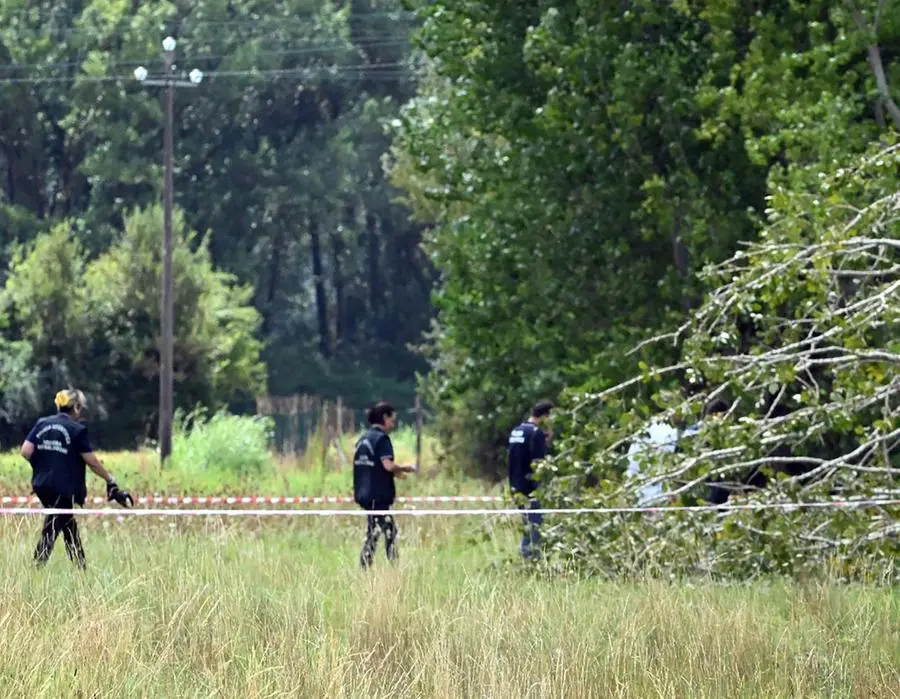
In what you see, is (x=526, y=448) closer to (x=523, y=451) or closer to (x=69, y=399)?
(x=523, y=451)

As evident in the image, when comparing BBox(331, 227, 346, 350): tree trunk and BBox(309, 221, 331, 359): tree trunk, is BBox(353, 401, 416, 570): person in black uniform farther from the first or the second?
BBox(309, 221, 331, 359): tree trunk

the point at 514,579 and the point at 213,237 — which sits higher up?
the point at 213,237

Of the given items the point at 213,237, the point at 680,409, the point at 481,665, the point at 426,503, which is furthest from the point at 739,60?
the point at 213,237

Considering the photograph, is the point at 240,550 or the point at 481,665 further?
the point at 240,550

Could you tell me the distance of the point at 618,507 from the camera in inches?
533

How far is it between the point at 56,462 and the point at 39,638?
4.98m

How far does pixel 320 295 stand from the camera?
258ft

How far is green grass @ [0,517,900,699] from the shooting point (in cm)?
862

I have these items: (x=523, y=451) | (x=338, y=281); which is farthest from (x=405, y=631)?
(x=338, y=281)

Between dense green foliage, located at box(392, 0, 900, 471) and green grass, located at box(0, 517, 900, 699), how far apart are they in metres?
9.01

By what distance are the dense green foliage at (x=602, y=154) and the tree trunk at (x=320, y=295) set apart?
5144cm

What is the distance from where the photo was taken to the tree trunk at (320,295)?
76.8 m

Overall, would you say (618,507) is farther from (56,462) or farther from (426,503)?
(426,503)

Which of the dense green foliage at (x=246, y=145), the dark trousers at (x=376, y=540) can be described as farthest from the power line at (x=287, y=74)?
the dark trousers at (x=376, y=540)
